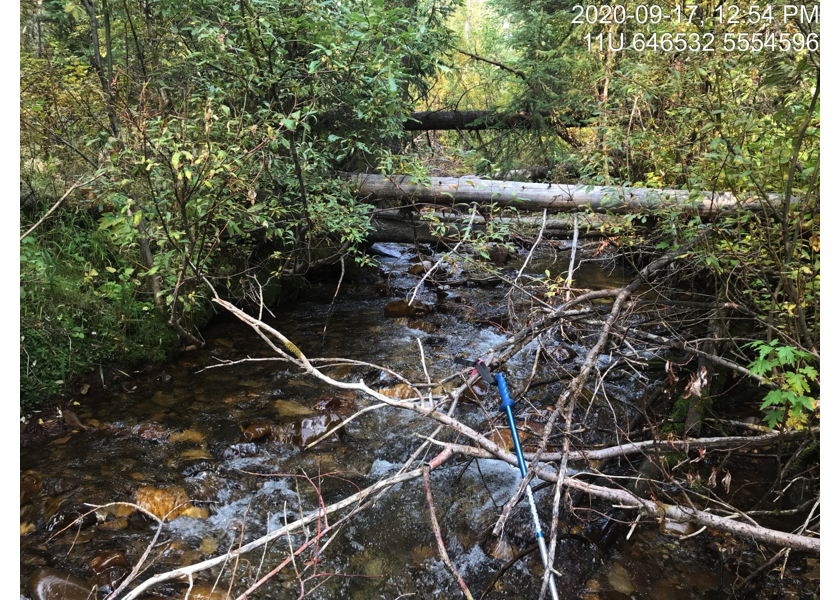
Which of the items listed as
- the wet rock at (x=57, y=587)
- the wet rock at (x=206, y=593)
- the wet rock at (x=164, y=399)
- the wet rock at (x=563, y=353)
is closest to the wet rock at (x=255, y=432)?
the wet rock at (x=164, y=399)

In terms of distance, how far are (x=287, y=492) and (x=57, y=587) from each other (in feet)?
4.94

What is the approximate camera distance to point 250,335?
21.0 feet

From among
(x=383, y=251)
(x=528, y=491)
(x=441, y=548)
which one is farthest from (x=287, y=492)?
(x=383, y=251)

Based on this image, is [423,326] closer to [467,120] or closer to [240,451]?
[240,451]

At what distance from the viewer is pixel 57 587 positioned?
269cm

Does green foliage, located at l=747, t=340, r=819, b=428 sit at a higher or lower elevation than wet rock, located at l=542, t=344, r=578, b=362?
higher

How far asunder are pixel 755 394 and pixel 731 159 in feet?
9.19

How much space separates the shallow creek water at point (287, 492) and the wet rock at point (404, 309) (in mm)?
1438

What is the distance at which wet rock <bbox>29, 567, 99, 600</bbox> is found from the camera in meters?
2.64

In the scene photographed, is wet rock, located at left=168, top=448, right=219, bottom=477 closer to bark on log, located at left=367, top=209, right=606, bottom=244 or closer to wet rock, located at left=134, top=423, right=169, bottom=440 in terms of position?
wet rock, located at left=134, top=423, right=169, bottom=440

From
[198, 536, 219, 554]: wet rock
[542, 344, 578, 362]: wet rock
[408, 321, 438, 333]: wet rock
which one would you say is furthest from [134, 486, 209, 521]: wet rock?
[542, 344, 578, 362]: wet rock

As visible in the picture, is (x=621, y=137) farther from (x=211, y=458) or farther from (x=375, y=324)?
(x=211, y=458)

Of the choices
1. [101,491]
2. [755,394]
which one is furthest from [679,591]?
[101,491]

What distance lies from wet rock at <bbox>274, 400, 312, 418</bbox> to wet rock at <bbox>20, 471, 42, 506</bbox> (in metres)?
1.95
